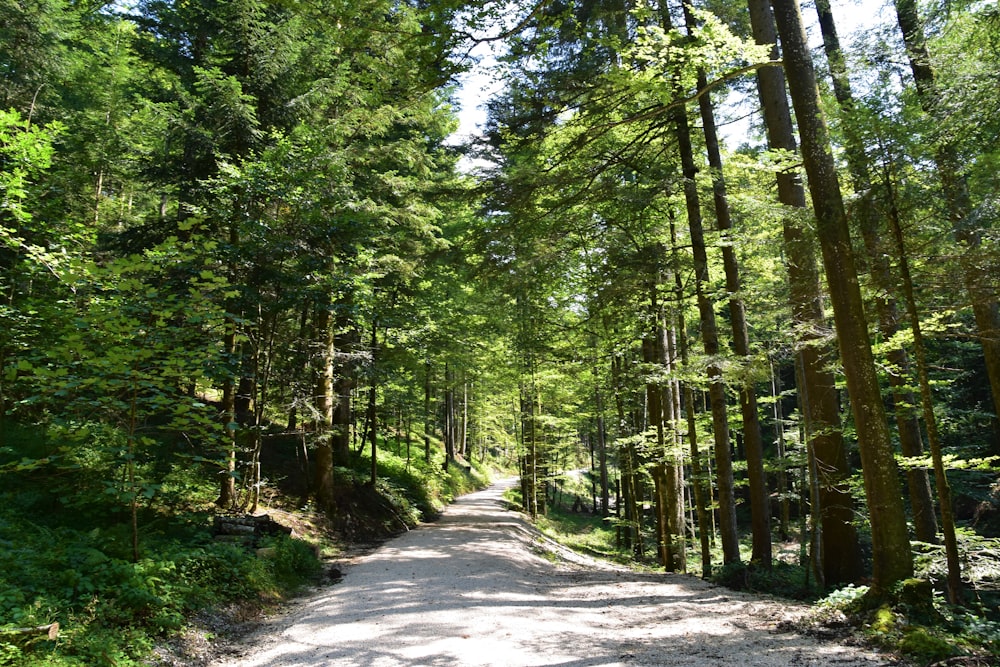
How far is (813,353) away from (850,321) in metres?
3.01

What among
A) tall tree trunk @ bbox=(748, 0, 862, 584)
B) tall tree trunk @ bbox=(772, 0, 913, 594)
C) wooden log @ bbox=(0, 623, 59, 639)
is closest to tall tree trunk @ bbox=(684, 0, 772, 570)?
tall tree trunk @ bbox=(748, 0, 862, 584)

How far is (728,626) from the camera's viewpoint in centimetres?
560

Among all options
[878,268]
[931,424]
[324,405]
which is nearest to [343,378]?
[324,405]

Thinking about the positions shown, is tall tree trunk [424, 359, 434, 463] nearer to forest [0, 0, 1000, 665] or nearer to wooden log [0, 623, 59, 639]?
forest [0, 0, 1000, 665]

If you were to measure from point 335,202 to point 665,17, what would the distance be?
712cm

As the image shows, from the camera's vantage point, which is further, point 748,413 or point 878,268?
point 748,413

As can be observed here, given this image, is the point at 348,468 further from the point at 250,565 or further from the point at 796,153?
the point at 796,153

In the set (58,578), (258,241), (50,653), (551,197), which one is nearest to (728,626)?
(50,653)

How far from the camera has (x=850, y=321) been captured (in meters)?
5.59

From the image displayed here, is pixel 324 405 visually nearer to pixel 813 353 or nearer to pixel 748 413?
pixel 748 413

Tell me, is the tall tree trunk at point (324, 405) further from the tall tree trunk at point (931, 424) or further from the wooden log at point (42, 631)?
the tall tree trunk at point (931, 424)

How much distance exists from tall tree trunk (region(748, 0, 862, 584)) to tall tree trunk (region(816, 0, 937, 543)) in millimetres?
693

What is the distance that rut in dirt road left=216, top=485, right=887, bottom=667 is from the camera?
468 centimetres

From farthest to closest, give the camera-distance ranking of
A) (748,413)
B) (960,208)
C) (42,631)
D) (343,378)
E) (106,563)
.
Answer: (343,378)
(748,413)
(960,208)
(106,563)
(42,631)
